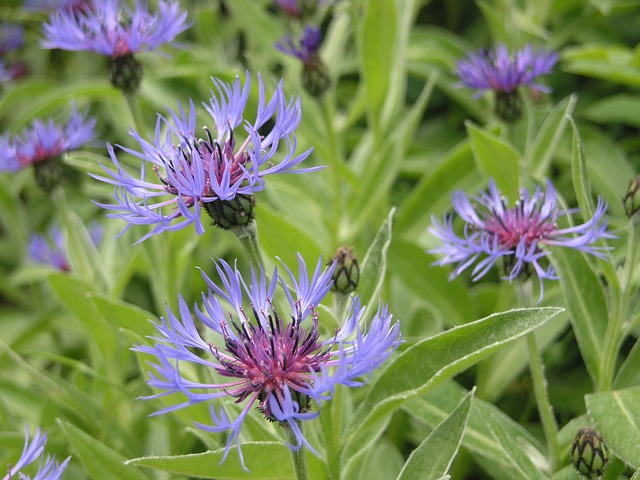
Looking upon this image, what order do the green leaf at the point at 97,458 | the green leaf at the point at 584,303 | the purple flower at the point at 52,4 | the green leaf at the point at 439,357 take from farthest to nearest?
the purple flower at the point at 52,4, the green leaf at the point at 584,303, the green leaf at the point at 97,458, the green leaf at the point at 439,357

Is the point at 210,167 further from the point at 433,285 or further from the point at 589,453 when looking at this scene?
the point at 433,285

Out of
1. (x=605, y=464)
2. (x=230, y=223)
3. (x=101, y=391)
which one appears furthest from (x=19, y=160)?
(x=605, y=464)

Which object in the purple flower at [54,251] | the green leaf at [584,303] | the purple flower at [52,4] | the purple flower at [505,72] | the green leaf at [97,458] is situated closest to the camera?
the green leaf at [97,458]

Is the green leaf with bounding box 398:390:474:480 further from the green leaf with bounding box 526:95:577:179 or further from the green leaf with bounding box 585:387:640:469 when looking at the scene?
the green leaf with bounding box 526:95:577:179

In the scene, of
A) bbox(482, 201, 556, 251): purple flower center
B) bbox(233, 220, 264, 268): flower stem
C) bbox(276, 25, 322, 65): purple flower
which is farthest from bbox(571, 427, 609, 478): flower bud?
bbox(276, 25, 322, 65): purple flower

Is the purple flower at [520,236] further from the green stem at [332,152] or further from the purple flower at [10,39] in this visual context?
the purple flower at [10,39]

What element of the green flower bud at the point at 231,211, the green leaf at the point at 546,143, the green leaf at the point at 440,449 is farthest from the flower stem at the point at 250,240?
the green leaf at the point at 546,143
